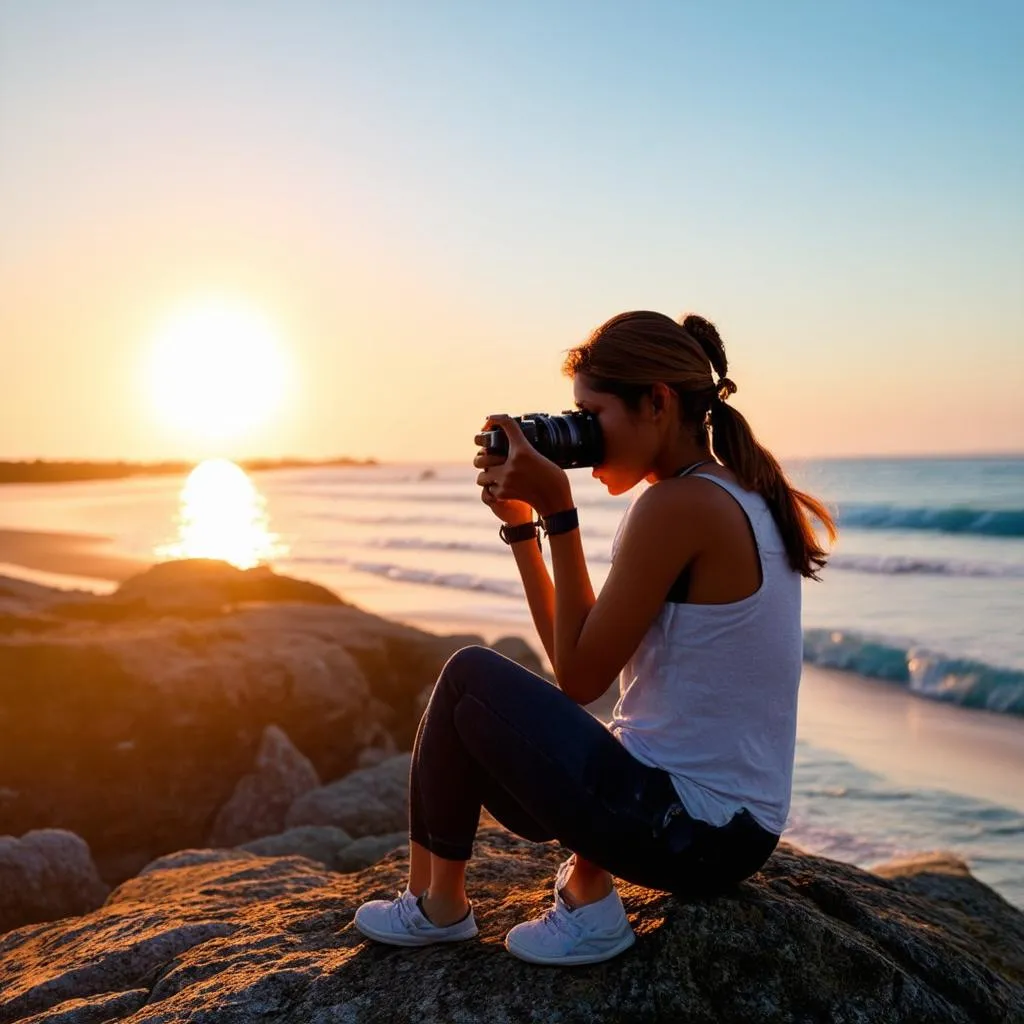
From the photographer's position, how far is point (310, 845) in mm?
5246

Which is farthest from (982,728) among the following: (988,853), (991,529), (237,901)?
(991,529)

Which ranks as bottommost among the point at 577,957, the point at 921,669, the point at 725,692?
the point at 921,669

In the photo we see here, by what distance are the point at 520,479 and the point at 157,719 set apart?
4.69 meters

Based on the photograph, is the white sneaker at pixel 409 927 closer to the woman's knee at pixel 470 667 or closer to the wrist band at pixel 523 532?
the woman's knee at pixel 470 667

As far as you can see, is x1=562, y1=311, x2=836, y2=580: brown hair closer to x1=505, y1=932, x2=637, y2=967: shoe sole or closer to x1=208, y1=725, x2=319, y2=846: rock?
x1=505, y1=932, x2=637, y2=967: shoe sole

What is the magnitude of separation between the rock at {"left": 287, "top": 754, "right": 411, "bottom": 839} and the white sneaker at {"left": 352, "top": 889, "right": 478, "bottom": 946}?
3.05 metres

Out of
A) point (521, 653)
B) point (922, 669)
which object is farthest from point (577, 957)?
point (922, 669)

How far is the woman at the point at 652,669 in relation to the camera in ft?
8.12

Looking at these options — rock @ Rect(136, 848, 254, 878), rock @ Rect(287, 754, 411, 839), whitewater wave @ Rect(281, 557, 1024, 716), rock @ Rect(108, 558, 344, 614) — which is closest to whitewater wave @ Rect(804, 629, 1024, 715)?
whitewater wave @ Rect(281, 557, 1024, 716)

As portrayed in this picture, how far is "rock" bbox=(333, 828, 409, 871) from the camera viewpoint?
505 cm

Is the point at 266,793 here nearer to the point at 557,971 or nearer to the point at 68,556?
the point at 557,971

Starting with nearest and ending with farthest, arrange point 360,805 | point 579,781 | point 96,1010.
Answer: point 579,781, point 96,1010, point 360,805

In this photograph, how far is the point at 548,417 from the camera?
2705mm

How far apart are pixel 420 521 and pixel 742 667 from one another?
32.8 m
